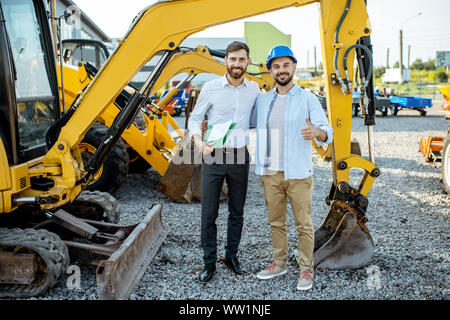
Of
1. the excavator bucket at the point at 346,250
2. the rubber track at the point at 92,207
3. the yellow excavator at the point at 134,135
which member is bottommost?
the excavator bucket at the point at 346,250

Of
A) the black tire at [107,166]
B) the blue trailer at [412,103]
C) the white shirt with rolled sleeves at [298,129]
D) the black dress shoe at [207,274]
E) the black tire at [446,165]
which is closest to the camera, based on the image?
the white shirt with rolled sleeves at [298,129]

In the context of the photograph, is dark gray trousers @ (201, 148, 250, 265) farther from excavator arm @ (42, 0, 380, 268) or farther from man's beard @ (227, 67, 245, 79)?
excavator arm @ (42, 0, 380, 268)

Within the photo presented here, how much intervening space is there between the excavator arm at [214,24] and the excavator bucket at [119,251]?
0.49 meters

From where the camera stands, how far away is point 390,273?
3.95 metres

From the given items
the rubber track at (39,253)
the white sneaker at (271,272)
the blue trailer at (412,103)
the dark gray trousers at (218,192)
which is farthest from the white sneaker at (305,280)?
the blue trailer at (412,103)

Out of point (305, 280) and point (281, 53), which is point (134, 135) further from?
point (305, 280)

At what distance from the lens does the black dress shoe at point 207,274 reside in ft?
12.3

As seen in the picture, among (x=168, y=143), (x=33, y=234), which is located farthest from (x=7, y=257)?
(x=168, y=143)

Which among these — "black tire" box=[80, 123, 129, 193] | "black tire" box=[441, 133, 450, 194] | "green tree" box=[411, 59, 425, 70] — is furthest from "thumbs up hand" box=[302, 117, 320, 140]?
"green tree" box=[411, 59, 425, 70]

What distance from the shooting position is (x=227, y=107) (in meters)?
3.57

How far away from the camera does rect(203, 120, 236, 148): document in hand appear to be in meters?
3.37

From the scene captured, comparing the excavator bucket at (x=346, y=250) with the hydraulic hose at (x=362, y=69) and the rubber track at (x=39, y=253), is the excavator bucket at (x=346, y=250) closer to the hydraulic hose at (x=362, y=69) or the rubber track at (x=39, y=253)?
the hydraulic hose at (x=362, y=69)
